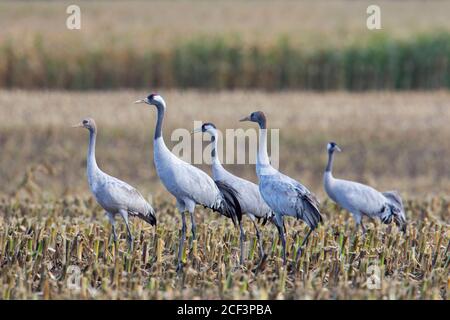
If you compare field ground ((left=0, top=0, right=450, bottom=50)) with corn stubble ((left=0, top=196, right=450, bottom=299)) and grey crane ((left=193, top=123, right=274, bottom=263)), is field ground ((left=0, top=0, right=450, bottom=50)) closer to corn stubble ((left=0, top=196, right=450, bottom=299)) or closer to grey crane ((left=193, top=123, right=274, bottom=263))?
corn stubble ((left=0, top=196, right=450, bottom=299))

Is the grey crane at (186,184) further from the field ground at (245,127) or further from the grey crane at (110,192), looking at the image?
the field ground at (245,127)

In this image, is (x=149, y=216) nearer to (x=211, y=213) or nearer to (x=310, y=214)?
(x=310, y=214)

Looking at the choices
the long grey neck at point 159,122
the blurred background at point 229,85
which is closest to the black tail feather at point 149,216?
the long grey neck at point 159,122

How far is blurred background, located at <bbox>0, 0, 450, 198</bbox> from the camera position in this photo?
18.2 m

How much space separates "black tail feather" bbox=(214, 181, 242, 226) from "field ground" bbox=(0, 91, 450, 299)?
1.09 feet

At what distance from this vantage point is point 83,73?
2594 centimetres

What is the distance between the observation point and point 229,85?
86.2 ft

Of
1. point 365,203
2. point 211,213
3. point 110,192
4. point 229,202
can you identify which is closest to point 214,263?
point 229,202

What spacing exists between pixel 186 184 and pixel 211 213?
3530mm

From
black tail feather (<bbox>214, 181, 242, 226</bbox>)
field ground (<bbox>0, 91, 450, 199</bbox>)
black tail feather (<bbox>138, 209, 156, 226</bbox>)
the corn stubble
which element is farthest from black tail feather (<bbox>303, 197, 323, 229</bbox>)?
field ground (<bbox>0, 91, 450, 199</bbox>)

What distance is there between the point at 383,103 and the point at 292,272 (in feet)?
46.9
